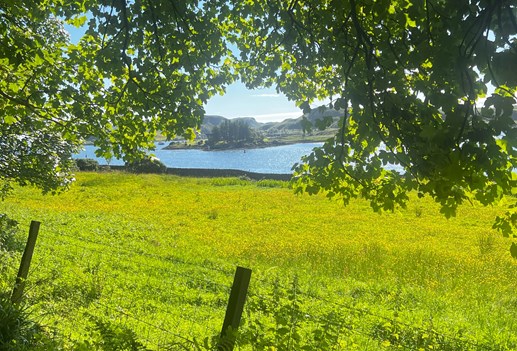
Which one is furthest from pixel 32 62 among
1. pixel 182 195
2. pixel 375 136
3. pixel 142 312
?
pixel 182 195

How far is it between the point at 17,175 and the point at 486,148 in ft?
34.0

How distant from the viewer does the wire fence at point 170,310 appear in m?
5.45

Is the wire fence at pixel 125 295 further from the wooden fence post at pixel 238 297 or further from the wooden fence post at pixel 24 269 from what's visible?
the wooden fence post at pixel 238 297

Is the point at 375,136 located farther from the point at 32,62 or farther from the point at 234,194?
the point at 234,194

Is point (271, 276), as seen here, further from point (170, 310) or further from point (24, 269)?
point (24, 269)

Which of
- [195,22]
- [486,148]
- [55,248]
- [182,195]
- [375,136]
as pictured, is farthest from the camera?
[182,195]

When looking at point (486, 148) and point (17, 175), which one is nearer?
point (486, 148)

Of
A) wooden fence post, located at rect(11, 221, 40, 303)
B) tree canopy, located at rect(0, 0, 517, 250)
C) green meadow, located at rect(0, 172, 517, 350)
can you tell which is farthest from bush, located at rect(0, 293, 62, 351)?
tree canopy, located at rect(0, 0, 517, 250)

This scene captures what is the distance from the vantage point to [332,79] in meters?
6.30

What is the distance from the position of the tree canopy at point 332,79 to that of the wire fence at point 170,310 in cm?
198

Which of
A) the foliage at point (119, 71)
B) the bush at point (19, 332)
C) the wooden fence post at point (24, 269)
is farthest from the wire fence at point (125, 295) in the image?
the foliage at point (119, 71)

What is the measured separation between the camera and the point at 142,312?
762cm

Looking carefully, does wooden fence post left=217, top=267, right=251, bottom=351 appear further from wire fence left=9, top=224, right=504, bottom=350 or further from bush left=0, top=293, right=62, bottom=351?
bush left=0, top=293, right=62, bottom=351

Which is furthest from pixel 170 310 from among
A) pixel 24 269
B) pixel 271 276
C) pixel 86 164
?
pixel 86 164
